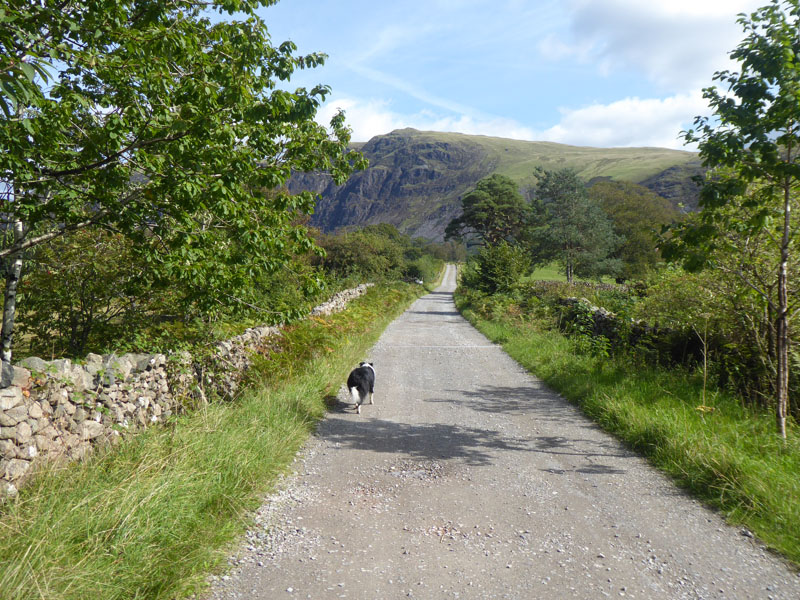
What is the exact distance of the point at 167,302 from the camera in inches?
321

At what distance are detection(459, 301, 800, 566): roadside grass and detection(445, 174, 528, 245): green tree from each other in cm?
3947

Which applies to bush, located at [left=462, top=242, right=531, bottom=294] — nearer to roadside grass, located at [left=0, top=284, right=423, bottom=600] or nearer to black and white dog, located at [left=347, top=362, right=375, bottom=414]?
black and white dog, located at [left=347, top=362, right=375, bottom=414]

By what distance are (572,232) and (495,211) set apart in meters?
8.78

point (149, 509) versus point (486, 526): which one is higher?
point (149, 509)

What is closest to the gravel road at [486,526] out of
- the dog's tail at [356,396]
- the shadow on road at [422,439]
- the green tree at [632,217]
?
the shadow on road at [422,439]

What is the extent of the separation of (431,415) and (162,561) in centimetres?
487

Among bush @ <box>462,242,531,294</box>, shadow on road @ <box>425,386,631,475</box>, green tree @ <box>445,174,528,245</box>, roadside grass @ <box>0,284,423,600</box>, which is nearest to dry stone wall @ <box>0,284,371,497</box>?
roadside grass @ <box>0,284,423,600</box>

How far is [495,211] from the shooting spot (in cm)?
4769

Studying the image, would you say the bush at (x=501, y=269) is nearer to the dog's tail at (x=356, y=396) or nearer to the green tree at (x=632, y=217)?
the green tree at (x=632, y=217)

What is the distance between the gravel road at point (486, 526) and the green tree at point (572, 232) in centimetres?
3837

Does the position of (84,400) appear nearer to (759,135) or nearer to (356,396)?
(356,396)

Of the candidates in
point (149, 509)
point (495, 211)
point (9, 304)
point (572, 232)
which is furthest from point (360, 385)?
point (495, 211)

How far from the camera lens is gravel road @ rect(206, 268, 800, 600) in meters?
3.19

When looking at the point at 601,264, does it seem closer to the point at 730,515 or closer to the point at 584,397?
the point at 584,397
